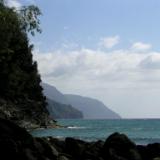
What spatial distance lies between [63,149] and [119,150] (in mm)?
3715

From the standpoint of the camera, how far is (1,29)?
137 feet

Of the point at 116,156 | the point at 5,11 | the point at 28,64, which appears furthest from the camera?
the point at 28,64

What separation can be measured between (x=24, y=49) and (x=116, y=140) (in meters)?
100

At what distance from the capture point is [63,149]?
3719 cm

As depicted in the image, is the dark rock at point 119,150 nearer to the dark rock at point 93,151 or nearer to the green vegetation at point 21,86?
the dark rock at point 93,151

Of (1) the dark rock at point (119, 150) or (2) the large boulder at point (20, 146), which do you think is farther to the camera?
(1) the dark rock at point (119, 150)

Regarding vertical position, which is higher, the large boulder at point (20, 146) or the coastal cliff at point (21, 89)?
the coastal cliff at point (21, 89)

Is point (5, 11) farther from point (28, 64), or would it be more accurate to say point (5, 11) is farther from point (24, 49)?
point (28, 64)

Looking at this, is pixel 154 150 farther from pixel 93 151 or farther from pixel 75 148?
pixel 75 148

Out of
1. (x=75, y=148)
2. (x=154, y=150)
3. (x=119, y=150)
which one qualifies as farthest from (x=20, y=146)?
(x=154, y=150)

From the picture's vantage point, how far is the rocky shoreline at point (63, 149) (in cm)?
3053

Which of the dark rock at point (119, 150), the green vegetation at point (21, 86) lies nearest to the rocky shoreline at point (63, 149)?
the dark rock at point (119, 150)

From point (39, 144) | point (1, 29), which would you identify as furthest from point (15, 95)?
point (39, 144)

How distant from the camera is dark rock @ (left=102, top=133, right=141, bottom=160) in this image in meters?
35.2
